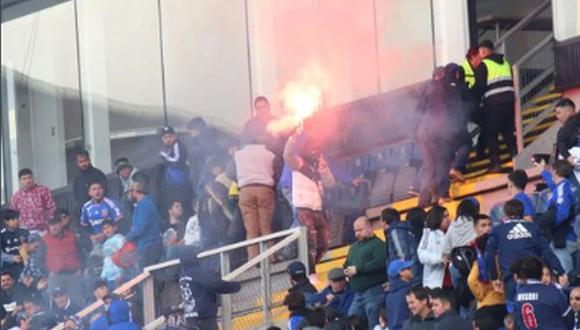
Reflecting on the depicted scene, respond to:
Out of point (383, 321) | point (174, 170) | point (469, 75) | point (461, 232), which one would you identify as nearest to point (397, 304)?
point (383, 321)

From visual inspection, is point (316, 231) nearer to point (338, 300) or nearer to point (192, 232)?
point (192, 232)

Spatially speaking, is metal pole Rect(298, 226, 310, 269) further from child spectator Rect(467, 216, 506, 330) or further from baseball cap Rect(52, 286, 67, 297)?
child spectator Rect(467, 216, 506, 330)

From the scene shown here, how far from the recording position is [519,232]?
1769 cm

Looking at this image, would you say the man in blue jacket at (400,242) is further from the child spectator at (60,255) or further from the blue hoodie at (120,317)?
the child spectator at (60,255)

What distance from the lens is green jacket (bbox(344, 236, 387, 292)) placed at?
763 inches

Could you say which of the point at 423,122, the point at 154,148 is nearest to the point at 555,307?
the point at 423,122

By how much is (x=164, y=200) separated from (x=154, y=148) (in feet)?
13.7

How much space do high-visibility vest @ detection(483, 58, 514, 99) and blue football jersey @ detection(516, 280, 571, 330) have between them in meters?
5.25

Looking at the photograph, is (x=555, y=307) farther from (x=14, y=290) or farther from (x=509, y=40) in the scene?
(x=509, y=40)

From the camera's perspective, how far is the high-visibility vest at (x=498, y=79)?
71.7ft

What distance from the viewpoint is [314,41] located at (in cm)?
2527

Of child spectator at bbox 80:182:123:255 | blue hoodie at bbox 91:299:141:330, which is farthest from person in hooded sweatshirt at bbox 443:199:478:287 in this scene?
child spectator at bbox 80:182:123:255

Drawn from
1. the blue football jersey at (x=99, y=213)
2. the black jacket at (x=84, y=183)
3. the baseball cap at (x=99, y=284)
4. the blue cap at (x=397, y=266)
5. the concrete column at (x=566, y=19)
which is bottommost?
the baseball cap at (x=99, y=284)

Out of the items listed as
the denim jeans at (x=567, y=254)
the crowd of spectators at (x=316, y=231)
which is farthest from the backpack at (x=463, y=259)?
the denim jeans at (x=567, y=254)
